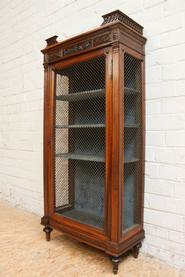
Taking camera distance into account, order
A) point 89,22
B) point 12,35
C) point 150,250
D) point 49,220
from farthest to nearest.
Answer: point 12,35 → point 89,22 → point 49,220 → point 150,250

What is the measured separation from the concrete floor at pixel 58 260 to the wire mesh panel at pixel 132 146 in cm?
27

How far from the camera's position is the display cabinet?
57.8 inches

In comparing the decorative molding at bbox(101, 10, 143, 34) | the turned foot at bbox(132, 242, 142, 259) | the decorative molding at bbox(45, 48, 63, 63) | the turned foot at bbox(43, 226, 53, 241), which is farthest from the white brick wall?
the turned foot at bbox(43, 226, 53, 241)

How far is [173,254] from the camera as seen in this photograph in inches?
63.5

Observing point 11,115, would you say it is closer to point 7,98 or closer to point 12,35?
point 7,98

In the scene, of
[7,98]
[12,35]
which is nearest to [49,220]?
[7,98]

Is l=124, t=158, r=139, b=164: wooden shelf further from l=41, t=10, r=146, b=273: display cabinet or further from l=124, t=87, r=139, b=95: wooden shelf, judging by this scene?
l=124, t=87, r=139, b=95: wooden shelf

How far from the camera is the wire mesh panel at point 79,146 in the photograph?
178 cm

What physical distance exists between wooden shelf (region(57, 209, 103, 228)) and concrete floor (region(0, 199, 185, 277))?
0.23 metres

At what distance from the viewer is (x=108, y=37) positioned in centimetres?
148

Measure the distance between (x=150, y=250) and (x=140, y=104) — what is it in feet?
3.31

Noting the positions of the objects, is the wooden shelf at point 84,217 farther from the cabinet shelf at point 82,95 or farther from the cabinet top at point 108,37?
the cabinet top at point 108,37

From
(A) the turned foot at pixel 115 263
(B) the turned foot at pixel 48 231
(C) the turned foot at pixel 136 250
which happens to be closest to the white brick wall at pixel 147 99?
(C) the turned foot at pixel 136 250

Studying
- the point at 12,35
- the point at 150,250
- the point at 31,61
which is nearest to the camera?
the point at 150,250
